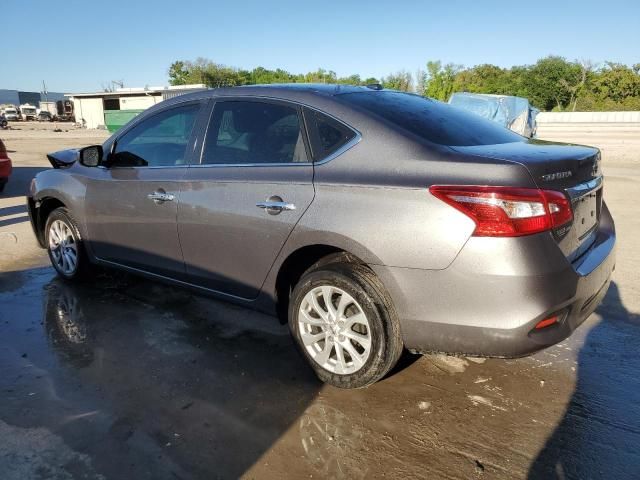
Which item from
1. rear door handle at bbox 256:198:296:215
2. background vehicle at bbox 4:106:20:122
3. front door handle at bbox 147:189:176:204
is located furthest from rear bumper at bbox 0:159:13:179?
background vehicle at bbox 4:106:20:122

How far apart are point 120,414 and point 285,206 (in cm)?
146

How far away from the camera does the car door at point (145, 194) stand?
3.64 metres

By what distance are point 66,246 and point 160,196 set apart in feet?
5.45

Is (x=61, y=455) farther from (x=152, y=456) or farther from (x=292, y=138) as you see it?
(x=292, y=138)

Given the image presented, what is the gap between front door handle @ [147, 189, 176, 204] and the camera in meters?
3.58

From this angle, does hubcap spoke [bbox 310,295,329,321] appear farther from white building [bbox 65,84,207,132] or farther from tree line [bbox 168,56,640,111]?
white building [bbox 65,84,207,132]

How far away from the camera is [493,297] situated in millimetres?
2342

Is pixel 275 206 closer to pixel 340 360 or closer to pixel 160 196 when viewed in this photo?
pixel 340 360

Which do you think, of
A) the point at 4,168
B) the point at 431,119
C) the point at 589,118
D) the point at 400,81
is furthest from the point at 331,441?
the point at 400,81

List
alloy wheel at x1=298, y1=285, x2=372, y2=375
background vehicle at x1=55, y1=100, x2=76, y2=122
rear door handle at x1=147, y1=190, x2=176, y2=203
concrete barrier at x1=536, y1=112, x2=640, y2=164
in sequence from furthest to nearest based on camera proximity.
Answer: background vehicle at x1=55, y1=100, x2=76, y2=122
concrete barrier at x1=536, y1=112, x2=640, y2=164
rear door handle at x1=147, y1=190, x2=176, y2=203
alloy wheel at x1=298, y1=285, x2=372, y2=375

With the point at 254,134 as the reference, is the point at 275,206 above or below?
below

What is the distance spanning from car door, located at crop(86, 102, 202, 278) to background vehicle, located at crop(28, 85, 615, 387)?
16mm

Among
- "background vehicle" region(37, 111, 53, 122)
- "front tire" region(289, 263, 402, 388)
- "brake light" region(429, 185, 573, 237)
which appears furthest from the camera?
"background vehicle" region(37, 111, 53, 122)

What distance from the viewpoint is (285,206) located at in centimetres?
293
